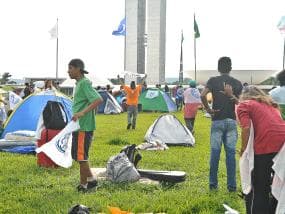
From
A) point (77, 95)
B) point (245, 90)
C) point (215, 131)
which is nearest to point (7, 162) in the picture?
point (77, 95)

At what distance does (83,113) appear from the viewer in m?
6.79

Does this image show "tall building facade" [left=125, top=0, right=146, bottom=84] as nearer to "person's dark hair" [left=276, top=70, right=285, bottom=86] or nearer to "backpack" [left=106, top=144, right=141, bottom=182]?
"backpack" [left=106, top=144, right=141, bottom=182]

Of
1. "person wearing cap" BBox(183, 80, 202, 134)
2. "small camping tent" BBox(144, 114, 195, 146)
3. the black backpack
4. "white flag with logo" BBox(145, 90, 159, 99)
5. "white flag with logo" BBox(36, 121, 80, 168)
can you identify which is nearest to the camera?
"white flag with logo" BBox(36, 121, 80, 168)

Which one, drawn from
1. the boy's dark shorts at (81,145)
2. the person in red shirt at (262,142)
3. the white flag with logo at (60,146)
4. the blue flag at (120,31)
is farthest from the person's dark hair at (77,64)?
the blue flag at (120,31)

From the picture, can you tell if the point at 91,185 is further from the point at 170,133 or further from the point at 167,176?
the point at 170,133

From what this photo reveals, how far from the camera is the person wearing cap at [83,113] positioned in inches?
270

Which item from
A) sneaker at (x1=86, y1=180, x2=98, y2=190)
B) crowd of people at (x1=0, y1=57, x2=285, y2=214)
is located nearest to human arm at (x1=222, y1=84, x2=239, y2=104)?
crowd of people at (x1=0, y1=57, x2=285, y2=214)

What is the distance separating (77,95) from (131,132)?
9126 mm

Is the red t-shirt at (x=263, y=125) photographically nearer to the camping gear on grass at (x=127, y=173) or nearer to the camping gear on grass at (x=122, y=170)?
the camping gear on grass at (x=127, y=173)

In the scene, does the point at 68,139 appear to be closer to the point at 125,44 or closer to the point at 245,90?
the point at 245,90

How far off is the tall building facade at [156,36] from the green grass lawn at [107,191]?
53041 millimetres

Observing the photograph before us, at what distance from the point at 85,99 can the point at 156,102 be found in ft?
68.3

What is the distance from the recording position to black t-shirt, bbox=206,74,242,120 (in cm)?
700

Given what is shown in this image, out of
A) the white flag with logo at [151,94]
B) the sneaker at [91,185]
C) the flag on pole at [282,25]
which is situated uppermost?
the flag on pole at [282,25]
